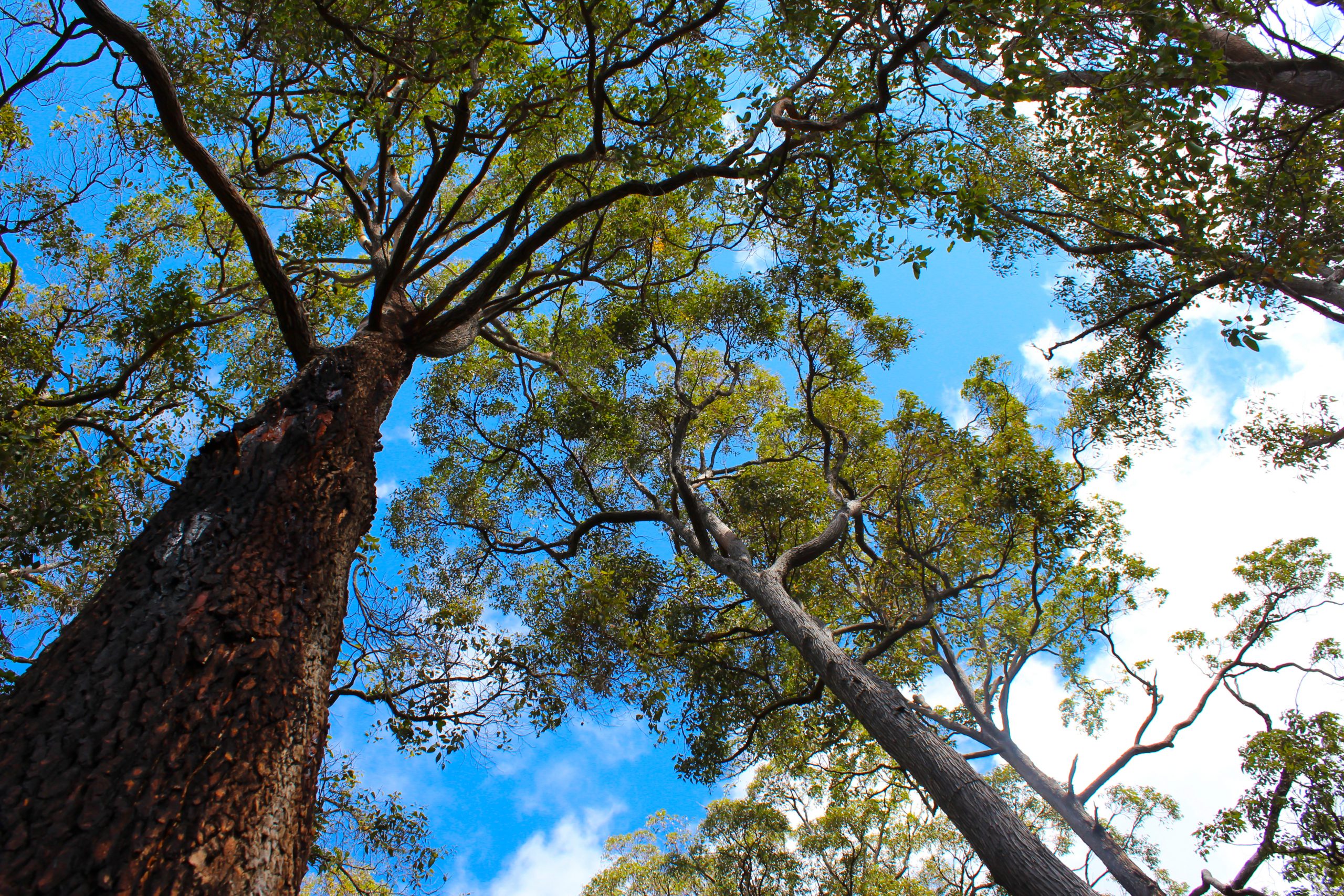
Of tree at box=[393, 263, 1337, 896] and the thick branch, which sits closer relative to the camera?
the thick branch

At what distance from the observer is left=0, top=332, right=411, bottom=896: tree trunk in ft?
5.65

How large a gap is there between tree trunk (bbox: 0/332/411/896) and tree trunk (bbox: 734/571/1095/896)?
4.27 meters

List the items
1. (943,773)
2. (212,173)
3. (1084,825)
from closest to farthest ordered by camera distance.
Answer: (212,173) < (943,773) < (1084,825)

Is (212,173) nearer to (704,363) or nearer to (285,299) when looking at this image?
(285,299)

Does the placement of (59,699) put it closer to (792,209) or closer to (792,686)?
(792,209)

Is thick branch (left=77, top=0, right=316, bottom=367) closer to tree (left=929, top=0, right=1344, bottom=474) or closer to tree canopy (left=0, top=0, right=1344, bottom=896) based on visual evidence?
tree canopy (left=0, top=0, right=1344, bottom=896)

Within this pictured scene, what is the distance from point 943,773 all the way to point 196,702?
4779 millimetres

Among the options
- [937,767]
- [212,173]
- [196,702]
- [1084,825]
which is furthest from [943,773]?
[212,173]

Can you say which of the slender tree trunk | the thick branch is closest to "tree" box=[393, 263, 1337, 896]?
the slender tree trunk

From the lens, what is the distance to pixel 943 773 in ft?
15.5

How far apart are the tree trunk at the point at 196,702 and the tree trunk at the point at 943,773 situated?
168 inches

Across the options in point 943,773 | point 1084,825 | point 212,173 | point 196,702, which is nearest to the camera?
point 196,702

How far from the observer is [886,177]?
210 inches

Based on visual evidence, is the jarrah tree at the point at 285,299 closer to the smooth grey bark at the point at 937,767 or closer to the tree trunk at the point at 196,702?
the tree trunk at the point at 196,702
